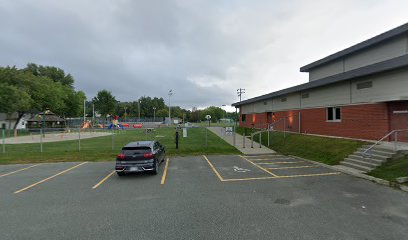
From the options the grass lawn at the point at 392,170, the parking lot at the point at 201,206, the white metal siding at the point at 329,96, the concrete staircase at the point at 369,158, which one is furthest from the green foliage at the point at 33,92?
the grass lawn at the point at 392,170

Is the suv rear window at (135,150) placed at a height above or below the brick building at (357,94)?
below

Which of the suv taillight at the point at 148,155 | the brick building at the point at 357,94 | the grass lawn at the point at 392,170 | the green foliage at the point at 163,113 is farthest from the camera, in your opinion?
the green foliage at the point at 163,113

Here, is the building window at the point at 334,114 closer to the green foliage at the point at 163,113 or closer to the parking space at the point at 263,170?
the parking space at the point at 263,170

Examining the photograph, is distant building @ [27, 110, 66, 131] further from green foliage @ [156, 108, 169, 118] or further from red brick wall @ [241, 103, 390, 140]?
green foliage @ [156, 108, 169, 118]

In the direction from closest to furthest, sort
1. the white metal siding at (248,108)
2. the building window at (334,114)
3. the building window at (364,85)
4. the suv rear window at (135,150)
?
the suv rear window at (135,150) < the building window at (364,85) < the building window at (334,114) < the white metal siding at (248,108)

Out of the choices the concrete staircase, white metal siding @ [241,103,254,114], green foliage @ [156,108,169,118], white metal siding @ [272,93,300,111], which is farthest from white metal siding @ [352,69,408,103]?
green foliage @ [156,108,169,118]

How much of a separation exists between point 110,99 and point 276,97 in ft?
247

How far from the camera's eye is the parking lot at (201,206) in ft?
17.1

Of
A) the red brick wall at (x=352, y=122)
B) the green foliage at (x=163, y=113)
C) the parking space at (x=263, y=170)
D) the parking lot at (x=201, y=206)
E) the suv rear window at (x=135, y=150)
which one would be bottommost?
the parking space at (x=263, y=170)

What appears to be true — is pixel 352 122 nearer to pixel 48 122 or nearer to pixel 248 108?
pixel 248 108

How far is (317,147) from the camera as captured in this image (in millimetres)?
16188

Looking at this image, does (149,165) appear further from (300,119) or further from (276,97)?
(276,97)

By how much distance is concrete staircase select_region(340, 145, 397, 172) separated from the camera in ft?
35.8

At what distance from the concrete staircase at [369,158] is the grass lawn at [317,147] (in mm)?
549
